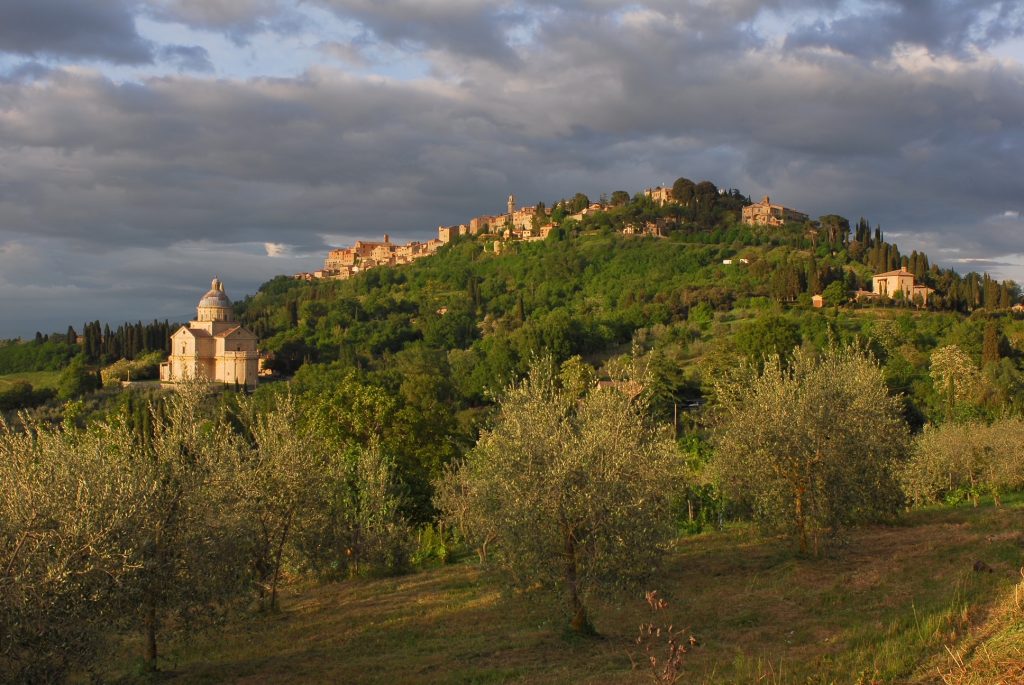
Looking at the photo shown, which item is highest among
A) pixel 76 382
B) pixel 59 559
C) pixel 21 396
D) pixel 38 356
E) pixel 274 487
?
pixel 38 356

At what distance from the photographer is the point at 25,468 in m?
12.3

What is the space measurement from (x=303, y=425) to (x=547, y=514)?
22934mm

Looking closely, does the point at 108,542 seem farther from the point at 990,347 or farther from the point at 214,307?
the point at 214,307

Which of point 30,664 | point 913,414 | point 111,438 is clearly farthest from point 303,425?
point 913,414

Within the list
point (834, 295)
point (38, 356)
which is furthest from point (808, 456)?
point (38, 356)

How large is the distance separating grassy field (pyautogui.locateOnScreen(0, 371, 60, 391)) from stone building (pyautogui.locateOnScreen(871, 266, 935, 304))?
82.0 meters

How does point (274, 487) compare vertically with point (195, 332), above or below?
below

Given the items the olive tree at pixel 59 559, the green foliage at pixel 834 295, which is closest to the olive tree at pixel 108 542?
the olive tree at pixel 59 559

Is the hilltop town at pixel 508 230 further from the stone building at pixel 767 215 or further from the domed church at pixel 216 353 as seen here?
the domed church at pixel 216 353

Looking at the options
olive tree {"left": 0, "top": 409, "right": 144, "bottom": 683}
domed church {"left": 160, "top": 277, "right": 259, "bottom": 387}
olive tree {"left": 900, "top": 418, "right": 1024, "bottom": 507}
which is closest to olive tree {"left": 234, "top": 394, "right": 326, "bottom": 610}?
olive tree {"left": 0, "top": 409, "right": 144, "bottom": 683}

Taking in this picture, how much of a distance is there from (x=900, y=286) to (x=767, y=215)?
2241 inches

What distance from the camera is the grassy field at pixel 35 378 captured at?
78481 mm

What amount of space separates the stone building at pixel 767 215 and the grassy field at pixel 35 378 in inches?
3990

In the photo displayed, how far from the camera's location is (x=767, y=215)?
13675cm
